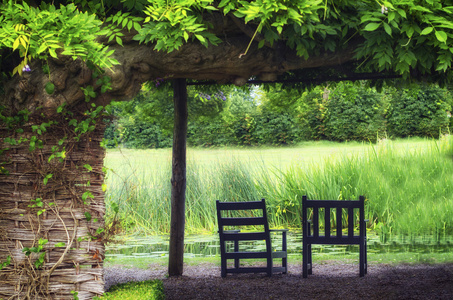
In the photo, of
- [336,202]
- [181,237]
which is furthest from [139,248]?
[336,202]

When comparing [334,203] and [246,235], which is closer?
[334,203]

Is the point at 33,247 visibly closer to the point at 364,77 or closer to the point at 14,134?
the point at 14,134

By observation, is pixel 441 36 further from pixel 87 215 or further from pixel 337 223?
pixel 337 223

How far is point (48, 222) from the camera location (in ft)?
13.4

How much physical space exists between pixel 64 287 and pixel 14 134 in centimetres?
117

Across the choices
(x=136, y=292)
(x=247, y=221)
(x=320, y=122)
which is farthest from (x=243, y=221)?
(x=320, y=122)

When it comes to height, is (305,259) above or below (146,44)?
below

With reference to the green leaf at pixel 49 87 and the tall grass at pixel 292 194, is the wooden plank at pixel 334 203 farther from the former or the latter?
the tall grass at pixel 292 194

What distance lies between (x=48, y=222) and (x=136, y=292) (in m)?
0.92

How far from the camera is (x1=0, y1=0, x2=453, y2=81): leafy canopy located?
140 inches

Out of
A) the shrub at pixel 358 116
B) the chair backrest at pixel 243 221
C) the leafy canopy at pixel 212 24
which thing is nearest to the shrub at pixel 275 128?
the shrub at pixel 358 116

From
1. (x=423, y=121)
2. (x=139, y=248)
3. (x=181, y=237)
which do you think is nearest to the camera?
(x=181, y=237)

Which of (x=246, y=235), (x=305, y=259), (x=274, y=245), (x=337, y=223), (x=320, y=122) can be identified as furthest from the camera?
(x=320, y=122)

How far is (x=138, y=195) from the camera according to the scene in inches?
403
